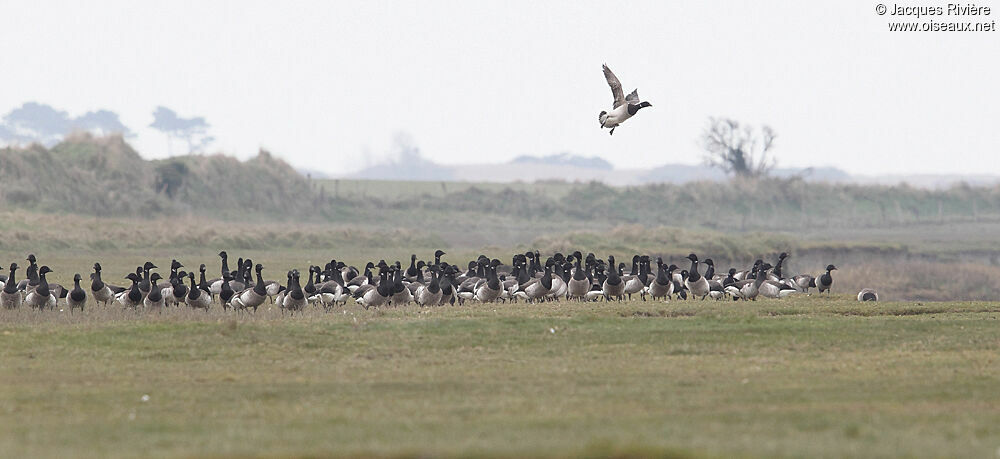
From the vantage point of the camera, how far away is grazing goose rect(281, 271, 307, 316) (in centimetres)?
3156

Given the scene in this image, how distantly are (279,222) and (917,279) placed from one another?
1920 inches

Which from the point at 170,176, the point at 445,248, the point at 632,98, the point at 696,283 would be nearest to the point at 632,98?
the point at 632,98

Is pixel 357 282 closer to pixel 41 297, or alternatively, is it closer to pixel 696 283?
pixel 41 297

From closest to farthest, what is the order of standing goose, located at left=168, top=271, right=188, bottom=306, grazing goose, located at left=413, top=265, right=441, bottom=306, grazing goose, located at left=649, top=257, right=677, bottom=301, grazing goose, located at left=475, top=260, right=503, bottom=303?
standing goose, located at left=168, top=271, right=188, bottom=306, grazing goose, located at left=413, top=265, right=441, bottom=306, grazing goose, located at left=475, top=260, right=503, bottom=303, grazing goose, located at left=649, top=257, right=677, bottom=301

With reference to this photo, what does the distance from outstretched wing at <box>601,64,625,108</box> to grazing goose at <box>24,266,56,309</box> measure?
1461 cm

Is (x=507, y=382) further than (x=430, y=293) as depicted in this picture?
No

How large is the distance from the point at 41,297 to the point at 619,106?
14957 mm

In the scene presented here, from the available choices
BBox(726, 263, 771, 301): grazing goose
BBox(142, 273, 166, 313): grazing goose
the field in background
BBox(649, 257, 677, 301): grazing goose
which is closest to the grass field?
BBox(142, 273, 166, 313): grazing goose

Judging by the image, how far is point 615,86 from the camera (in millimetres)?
29094

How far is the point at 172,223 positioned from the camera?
75.1 metres

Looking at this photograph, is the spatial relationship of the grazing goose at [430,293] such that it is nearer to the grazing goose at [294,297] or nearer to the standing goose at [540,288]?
the standing goose at [540,288]

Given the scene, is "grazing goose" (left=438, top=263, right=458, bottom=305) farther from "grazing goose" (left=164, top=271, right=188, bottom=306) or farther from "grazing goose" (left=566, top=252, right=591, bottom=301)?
"grazing goose" (left=164, top=271, right=188, bottom=306)

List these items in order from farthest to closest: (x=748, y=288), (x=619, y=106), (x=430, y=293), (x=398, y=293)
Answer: (x=748, y=288) → (x=398, y=293) → (x=430, y=293) → (x=619, y=106)

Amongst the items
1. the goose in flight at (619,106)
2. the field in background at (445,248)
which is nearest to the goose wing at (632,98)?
the goose in flight at (619,106)
